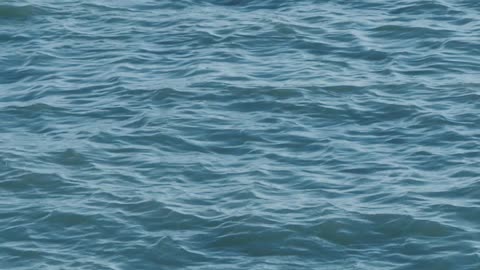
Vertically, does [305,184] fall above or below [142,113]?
below

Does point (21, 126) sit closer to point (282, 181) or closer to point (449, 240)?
point (282, 181)

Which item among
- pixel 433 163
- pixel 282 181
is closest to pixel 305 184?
pixel 282 181

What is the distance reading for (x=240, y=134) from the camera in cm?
2370

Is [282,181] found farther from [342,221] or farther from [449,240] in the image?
[449,240]

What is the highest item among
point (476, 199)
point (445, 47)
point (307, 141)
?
point (445, 47)

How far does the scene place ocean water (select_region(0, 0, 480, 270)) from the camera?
1991 cm

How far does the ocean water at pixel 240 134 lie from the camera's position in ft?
65.3

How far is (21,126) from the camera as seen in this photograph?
24.4 meters

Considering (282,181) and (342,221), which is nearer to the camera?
(342,221)

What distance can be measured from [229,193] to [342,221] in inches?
88.3

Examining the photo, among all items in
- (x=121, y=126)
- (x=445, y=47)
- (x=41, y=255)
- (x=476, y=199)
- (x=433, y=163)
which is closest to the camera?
(x=41, y=255)

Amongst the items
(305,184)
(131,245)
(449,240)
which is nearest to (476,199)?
(449,240)

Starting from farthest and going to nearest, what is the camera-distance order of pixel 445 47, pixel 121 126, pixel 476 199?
pixel 445 47 → pixel 121 126 → pixel 476 199

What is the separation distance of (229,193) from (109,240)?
2510mm
